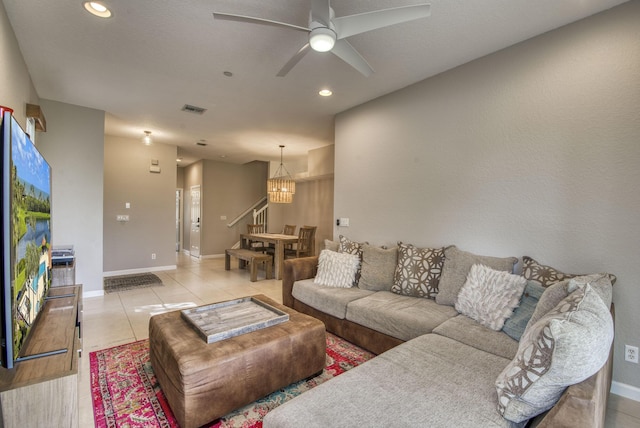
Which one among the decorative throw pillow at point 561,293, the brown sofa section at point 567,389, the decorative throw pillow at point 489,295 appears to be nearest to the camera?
the brown sofa section at point 567,389

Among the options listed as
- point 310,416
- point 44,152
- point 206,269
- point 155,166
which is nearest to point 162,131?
point 155,166

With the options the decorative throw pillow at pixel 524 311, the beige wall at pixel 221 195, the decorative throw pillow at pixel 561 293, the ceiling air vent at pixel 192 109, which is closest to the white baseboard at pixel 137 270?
the beige wall at pixel 221 195

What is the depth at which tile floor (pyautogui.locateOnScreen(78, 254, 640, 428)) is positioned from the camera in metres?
1.86

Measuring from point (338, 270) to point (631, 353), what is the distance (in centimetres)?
232

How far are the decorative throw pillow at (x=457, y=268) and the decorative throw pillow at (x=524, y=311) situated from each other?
0.31 meters

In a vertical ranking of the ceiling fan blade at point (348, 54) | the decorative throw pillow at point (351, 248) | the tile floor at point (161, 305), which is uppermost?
the ceiling fan blade at point (348, 54)

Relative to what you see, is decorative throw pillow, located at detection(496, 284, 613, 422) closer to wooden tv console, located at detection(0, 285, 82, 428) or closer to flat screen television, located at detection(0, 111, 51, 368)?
wooden tv console, located at detection(0, 285, 82, 428)

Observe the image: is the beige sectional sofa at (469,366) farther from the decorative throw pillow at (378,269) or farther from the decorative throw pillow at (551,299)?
the decorative throw pillow at (378,269)

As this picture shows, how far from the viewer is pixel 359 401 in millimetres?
1243

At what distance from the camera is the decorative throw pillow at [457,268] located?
236cm

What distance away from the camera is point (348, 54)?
2096 mm

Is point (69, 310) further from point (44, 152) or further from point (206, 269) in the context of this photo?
point (206, 269)

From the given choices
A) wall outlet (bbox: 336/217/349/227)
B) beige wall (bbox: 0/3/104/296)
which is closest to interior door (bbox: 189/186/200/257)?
beige wall (bbox: 0/3/104/296)

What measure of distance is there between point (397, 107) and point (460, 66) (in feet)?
2.50
